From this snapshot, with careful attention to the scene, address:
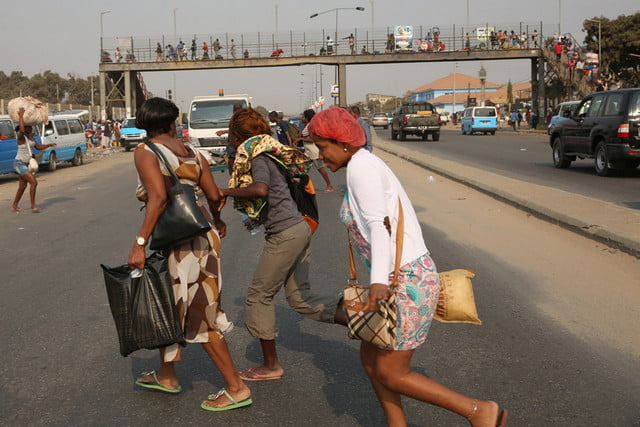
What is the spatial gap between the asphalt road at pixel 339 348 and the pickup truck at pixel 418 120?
31.8 meters

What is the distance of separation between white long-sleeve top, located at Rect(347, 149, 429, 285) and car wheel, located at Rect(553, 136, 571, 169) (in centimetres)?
1803

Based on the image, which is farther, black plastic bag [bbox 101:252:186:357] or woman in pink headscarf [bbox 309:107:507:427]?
black plastic bag [bbox 101:252:186:357]

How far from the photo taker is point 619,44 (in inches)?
2232

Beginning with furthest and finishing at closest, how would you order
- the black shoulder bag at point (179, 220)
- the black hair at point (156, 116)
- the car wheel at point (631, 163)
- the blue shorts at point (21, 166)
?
1. the car wheel at point (631, 163)
2. the blue shorts at point (21, 166)
3. the black hair at point (156, 116)
4. the black shoulder bag at point (179, 220)

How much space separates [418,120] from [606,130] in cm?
2420

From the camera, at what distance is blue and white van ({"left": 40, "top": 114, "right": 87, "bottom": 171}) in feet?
81.3

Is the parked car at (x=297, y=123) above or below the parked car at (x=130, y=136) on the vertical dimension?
above

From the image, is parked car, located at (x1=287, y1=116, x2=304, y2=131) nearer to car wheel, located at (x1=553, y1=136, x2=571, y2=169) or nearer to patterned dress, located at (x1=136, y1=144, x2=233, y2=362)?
car wheel, located at (x1=553, y1=136, x2=571, y2=169)

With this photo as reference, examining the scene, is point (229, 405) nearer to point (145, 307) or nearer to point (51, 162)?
point (145, 307)

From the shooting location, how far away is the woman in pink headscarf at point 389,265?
2.95m

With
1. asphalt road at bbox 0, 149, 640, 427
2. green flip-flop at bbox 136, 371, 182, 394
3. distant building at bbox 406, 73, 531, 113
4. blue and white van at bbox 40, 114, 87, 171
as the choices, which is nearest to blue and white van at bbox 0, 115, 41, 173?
blue and white van at bbox 40, 114, 87, 171

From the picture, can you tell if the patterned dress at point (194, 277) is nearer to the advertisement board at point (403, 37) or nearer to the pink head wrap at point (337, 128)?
the pink head wrap at point (337, 128)

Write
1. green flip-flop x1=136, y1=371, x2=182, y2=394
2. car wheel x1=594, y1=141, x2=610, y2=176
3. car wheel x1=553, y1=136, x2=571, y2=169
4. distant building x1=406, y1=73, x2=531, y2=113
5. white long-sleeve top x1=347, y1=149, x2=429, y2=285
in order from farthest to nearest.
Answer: distant building x1=406, y1=73, x2=531, y2=113 < car wheel x1=553, y1=136, x2=571, y2=169 < car wheel x1=594, y1=141, x2=610, y2=176 < green flip-flop x1=136, y1=371, x2=182, y2=394 < white long-sleeve top x1=347, y1=149, x2=429, y2=285

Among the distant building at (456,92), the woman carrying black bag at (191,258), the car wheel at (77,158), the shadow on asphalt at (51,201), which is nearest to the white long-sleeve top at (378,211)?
the woman carrying black bag at (191,258)
